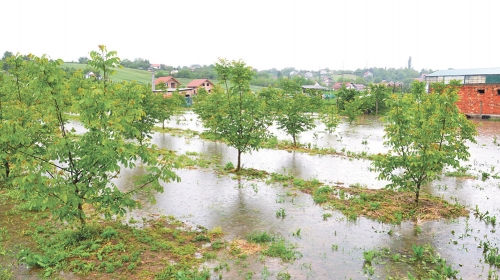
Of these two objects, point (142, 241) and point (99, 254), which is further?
point (142, 241)

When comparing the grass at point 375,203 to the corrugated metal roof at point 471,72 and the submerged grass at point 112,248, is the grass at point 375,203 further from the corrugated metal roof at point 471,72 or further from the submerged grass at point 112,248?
the corrugated metal roof at point 471,72

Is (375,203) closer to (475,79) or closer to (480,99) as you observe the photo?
(480,99)

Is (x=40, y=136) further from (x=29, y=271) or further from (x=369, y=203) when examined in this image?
(x=369, y=203)

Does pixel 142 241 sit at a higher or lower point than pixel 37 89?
lower

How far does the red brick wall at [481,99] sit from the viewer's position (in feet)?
133

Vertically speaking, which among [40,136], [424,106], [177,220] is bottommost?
[177,220]

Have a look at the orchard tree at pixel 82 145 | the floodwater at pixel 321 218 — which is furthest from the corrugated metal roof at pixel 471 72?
the orchard tree at pixel 82 145

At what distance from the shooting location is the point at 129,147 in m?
8.35

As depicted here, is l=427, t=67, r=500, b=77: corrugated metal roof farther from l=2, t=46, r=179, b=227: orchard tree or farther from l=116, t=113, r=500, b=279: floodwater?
l=2, t=46, r=179, b=227: orchard tree

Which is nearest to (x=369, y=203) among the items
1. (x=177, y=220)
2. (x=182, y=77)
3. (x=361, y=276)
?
(x=361, y=276)

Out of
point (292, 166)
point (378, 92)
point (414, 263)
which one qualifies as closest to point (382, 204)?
point (414, 263)

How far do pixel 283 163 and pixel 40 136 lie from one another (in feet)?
39.3

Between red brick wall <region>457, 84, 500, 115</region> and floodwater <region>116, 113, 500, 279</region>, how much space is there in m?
25.6

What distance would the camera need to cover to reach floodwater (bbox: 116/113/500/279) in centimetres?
816
